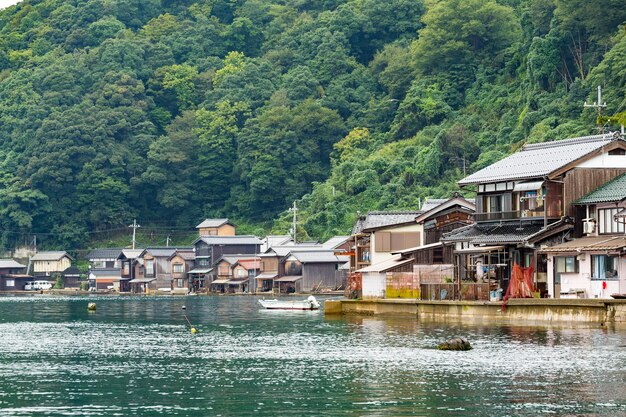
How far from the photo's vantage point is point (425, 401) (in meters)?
31.4

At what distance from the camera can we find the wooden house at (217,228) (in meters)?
142

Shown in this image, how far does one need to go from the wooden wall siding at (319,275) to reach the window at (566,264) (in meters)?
62.4

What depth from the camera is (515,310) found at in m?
53.7

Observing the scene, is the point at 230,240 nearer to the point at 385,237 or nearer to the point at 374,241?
the point at 374,241

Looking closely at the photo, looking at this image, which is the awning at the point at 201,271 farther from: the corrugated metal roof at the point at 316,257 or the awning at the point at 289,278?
the corrugated metal roof at the point at 316,257

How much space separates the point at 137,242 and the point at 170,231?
5.07m

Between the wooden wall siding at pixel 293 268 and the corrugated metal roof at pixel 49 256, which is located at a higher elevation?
the corrugated metal roof at pixel 49 256

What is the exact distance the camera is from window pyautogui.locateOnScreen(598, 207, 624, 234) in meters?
53.3

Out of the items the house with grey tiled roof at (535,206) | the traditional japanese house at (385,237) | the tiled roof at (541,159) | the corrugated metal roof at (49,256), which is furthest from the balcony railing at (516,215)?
the corrugated metal roof at (49,256)

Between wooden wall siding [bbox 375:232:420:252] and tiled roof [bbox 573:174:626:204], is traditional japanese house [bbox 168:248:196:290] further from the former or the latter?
tiled roof [bbox 573:174:626:204]

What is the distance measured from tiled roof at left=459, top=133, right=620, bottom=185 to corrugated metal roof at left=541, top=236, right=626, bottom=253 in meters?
3.95

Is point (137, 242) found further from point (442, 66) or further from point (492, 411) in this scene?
point (492, 411)

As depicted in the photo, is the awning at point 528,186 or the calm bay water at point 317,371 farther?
the awning at point 528,186

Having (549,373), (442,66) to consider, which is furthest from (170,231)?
(549,373)
